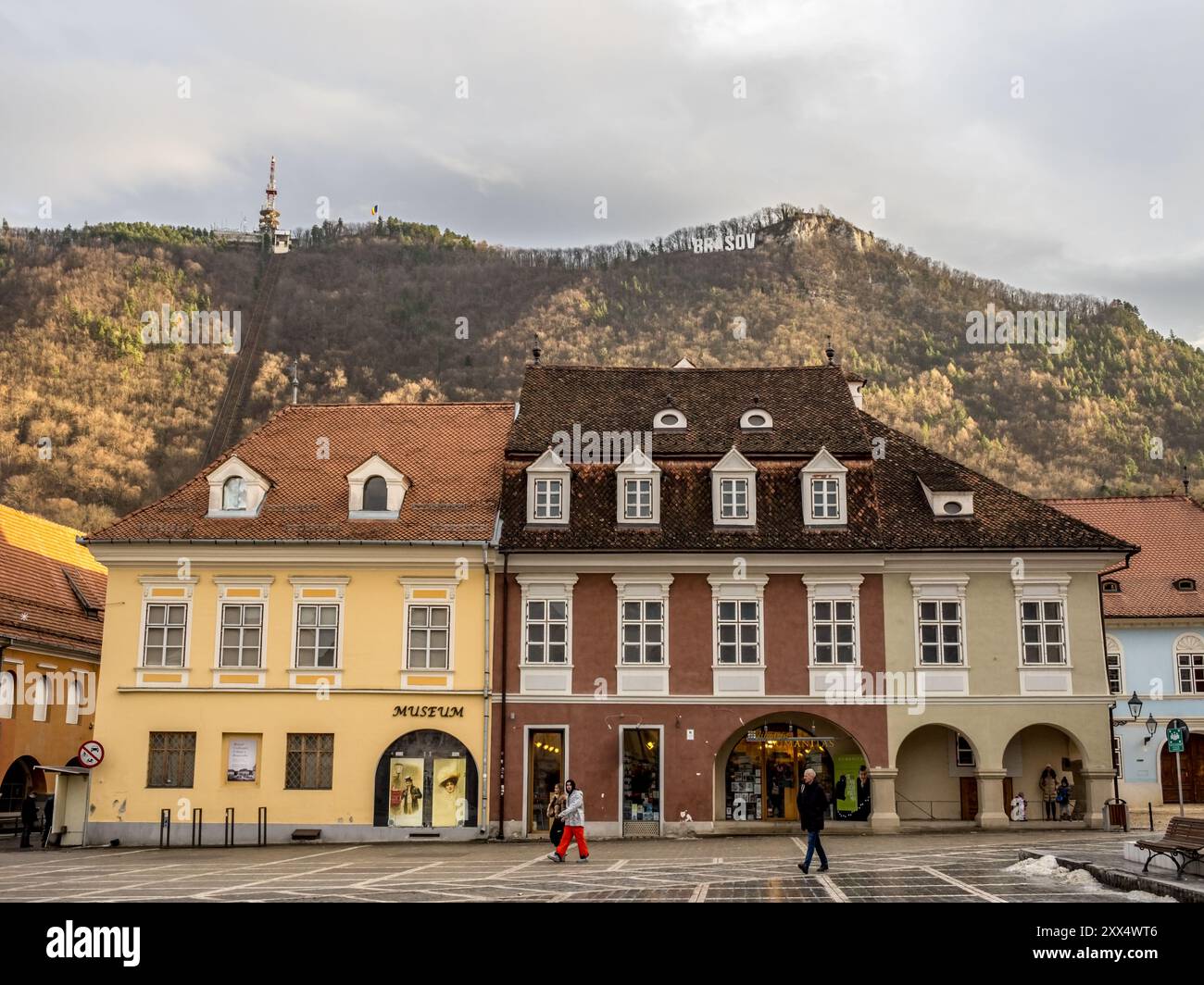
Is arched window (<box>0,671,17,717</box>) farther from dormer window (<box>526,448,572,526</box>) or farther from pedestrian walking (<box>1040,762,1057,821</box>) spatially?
pedestrian walking (<box>1040,762,1057,821</box>)

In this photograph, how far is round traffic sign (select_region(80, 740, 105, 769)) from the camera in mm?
33938

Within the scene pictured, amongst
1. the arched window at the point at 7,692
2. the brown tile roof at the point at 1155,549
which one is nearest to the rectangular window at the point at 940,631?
the brown tile roof at the point at 1155,549

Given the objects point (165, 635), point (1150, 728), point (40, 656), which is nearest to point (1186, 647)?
point (1150, 728)

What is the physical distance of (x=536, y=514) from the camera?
36.7m

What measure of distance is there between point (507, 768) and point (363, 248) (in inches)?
5202

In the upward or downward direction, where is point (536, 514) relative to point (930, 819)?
upward

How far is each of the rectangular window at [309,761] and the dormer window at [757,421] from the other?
15.2 meters

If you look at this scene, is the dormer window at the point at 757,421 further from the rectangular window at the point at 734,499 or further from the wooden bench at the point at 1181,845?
the wooden bench at the point at 1181,845

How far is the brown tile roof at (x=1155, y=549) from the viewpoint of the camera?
51.6 meters

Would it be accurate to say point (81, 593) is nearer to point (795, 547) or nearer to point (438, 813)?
point (438, 813)

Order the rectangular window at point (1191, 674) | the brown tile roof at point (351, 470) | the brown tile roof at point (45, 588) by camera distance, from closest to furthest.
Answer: the brown tile roof at point (351, 470), the brown tile roof at point (45, 588), the rectangular window at point (1191, 674)

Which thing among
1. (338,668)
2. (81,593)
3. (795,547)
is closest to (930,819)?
(795,547)

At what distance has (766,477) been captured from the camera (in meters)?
37.6
